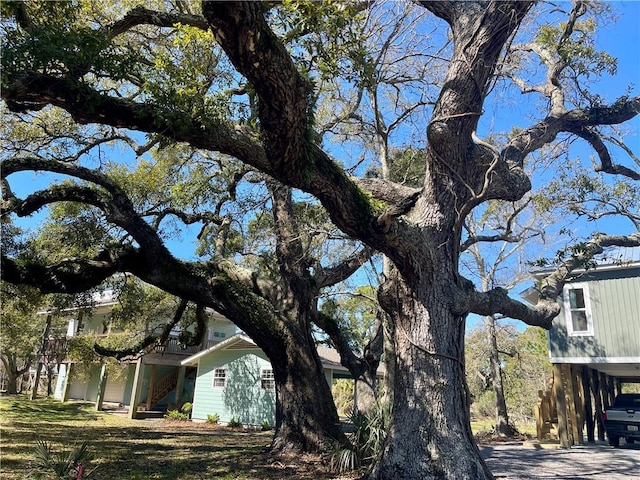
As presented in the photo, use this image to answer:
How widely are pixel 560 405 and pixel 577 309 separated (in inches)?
114

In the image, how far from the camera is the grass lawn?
7.46 m

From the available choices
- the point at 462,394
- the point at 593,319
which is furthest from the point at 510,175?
the point at 593,319

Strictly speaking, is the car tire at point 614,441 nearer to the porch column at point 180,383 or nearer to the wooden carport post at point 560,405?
the wooden carport post at point 560,405

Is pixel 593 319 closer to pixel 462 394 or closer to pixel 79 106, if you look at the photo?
pixel 462 394

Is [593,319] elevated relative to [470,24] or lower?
lower

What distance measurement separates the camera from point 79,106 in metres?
5.36

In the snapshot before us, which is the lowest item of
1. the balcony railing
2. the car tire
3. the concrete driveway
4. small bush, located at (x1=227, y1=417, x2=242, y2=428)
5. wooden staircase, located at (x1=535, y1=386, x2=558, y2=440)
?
small bush, located at (x1=227, y1=417, x2=242, y2=428)

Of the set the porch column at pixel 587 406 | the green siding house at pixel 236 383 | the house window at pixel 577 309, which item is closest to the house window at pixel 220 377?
the green siding house at pixel 236 383

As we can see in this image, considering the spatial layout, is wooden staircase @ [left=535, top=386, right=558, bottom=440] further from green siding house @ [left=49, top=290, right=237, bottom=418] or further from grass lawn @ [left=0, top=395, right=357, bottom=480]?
green siding house @ [left=49, top=290, right=237, bottom=418]

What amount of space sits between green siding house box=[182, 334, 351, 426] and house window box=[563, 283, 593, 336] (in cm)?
952

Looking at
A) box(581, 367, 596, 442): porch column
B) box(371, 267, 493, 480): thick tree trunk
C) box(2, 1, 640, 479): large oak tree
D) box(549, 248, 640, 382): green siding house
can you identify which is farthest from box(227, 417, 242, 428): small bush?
box(371, 267, 493, 480): thick tree trunk

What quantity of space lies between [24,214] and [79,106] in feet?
14.2

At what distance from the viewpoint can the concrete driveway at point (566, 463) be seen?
8.16m

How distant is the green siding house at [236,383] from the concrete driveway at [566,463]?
9.08 m
